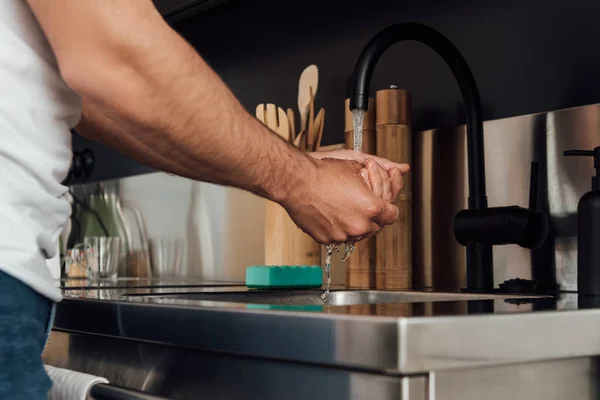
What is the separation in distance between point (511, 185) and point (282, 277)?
429mm

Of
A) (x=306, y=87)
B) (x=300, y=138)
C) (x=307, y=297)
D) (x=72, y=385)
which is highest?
(x=306, y=87)

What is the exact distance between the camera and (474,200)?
54.4 inches

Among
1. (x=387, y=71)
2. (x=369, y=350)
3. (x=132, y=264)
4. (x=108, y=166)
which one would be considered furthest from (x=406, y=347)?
(x=108, y=166)

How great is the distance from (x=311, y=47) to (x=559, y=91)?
67 centimetres

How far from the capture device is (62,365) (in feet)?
3.91

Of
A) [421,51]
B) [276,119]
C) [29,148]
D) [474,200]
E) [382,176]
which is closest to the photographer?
[29,148]

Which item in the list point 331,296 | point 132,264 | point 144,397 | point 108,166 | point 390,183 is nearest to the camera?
point 144,397

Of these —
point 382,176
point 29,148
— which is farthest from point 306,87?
point 29,148

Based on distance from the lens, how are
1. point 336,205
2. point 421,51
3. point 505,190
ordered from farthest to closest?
point 421,51 < point 505,190 < point 336,205

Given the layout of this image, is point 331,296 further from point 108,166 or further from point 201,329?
point 108,166

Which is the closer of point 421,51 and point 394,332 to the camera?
point 394,332

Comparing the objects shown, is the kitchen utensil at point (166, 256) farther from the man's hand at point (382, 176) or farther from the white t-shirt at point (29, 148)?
the white t-shirt at point (29, 148)

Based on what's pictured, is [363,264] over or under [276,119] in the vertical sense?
under

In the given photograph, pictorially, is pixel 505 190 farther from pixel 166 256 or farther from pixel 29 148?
pixel 166 256
